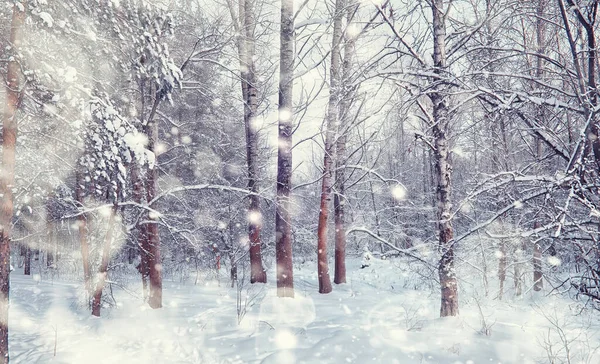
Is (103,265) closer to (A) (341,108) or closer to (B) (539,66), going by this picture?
(A) (341,108)

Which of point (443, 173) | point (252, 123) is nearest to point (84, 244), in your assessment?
point (252, 123)

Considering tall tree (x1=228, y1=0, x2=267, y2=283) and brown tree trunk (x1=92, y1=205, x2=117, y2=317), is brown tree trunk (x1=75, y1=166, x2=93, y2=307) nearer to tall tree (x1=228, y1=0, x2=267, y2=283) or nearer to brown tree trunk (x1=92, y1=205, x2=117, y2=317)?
brown tree trunk (x1=92, y1=205, x2=117, y2=317)

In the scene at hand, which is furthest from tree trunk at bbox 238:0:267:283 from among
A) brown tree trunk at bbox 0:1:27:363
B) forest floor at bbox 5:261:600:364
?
brown tree trunk at bbox 0:1:27:363

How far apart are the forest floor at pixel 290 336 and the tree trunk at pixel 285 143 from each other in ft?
2.29

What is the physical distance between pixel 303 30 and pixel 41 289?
12001 millimetres

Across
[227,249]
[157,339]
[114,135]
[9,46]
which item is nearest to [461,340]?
[157,339]

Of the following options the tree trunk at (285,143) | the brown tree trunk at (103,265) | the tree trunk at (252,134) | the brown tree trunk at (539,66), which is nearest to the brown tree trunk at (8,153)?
the brown tree trunk at (103,265)

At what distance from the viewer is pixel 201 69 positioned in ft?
45.7

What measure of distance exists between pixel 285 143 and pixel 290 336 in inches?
159

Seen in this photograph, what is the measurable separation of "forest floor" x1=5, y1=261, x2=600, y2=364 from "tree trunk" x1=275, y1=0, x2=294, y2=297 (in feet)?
2.29

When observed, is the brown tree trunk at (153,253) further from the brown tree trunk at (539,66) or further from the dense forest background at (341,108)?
the brown tree trunk at (539,66)

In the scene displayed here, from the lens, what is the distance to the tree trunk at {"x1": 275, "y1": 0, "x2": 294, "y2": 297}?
7738 mm

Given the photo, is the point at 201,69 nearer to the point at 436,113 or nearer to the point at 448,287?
the point at 436,113

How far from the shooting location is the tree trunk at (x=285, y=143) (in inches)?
305
